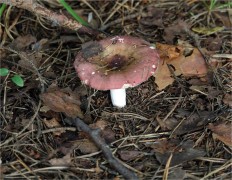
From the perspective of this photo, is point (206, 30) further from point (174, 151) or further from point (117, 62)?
point (174, 151)

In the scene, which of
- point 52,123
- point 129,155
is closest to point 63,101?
point 52,123

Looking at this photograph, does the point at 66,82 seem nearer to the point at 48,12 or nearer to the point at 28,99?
the point at 28,99

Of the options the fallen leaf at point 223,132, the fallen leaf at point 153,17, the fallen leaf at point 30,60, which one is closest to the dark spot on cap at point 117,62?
the fallen leaf at point 30,60

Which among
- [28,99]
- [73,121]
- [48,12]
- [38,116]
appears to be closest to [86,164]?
[73,121]

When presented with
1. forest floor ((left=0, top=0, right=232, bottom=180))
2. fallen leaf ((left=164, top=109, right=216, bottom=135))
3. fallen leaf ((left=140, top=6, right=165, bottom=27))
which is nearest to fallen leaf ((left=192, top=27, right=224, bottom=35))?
forest floor ((left=0, top=0, right=232, bottom=180))

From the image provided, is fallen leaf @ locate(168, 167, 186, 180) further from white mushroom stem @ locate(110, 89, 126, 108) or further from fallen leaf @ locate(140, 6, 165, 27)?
fallen leaf @ locate(140, 6, 165, 27)

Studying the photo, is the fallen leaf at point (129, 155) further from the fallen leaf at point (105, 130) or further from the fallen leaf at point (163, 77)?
the fallen leaf at point (163, 77)
